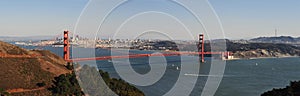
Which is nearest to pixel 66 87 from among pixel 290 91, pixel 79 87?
pixel 79 87

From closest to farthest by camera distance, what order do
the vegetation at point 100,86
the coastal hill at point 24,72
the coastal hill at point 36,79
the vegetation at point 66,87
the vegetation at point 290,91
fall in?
the vegetation at point 290,91 < the vegetation at point 100,86 < the vegetation at point 66,87 < the coastal hill at point 36,79 < the coastal hill at point 24,72

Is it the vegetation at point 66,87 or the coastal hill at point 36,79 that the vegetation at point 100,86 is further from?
the vegetation at point 66,87

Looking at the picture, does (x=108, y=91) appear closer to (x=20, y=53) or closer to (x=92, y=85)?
(x=92, y=85)

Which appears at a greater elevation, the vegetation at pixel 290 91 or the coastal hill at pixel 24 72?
the coastal hill at pixel 24 72

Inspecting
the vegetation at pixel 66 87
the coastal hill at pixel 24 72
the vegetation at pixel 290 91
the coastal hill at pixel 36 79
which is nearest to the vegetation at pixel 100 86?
the coastal hill at pixel 36 79

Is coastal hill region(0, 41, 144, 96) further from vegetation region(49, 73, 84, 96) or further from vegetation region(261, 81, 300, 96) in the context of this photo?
vegetation region(261, 81, 300, 96)

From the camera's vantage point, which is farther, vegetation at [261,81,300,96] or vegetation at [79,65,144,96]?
vegetation at [79,65,144,96]

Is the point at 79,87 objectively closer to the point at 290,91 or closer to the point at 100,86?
the point at 100,86

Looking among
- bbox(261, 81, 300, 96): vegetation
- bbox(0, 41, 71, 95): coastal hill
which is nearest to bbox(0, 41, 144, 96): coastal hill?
bbox(0, 41, 71, 95): coastal hill

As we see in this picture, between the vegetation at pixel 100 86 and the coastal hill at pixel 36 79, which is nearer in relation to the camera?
the vegetation at pixel 100 86
